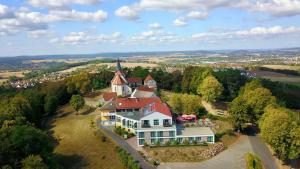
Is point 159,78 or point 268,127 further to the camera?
point 159,78

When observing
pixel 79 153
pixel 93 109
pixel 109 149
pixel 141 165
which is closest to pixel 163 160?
pixel 141 165

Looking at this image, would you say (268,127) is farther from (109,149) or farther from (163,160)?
(109,149)

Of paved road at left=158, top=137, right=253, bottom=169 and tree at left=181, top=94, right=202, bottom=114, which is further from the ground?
tree at left=181, top=94, right=202, bottom=114

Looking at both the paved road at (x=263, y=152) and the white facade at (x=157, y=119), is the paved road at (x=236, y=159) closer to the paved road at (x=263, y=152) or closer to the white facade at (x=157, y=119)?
the paved road at (x=263, y=152)

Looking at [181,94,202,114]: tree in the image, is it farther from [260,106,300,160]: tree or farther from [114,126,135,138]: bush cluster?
[260,106,300,160]: tree

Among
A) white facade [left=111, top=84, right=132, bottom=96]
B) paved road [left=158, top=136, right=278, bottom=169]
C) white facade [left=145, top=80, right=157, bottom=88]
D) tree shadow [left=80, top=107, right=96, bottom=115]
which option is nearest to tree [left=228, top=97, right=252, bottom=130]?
paved road [left=158, top=136, right=278, bottom=169]

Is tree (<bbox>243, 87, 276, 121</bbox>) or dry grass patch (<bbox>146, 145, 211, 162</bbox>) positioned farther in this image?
tree (<bbox>243, 87, 276, 121</bbox>)

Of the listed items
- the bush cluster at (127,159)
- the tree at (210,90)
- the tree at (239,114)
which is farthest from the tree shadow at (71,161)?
the tree at (210,90)
